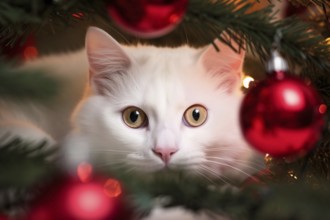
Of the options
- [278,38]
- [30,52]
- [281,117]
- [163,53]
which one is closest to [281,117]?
[281,117]

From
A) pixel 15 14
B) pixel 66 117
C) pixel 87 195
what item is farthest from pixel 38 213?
pixel 66 117

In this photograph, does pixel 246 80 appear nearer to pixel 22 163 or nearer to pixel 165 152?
pixel 165 152

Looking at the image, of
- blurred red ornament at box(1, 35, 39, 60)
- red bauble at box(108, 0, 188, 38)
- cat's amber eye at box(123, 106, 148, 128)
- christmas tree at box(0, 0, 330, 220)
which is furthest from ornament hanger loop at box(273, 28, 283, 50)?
blurred red ornament at box(1, 35, 39, 60)

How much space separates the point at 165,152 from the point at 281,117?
0.69ft

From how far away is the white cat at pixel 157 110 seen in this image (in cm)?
56

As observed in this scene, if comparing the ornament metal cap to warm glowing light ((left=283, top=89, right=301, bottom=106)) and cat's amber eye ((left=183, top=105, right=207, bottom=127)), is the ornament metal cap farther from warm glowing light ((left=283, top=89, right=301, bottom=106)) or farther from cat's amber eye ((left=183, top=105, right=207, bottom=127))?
cat's amber eye ((left=183, top=105, right=207, bottom=127))

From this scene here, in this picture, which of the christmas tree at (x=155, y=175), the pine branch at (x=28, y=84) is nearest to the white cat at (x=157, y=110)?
the christmas tree at (x=155, y=175)

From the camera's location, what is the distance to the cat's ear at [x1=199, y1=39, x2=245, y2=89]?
0.62m

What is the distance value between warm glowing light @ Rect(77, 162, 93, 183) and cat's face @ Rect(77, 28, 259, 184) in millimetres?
216

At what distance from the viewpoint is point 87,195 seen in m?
0.26

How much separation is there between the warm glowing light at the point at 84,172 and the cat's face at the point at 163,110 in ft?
0.71

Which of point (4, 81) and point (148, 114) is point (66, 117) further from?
point (4, 81)

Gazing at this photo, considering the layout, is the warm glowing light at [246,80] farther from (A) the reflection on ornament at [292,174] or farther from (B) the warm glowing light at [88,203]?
(B) the warm glowing light at [88,203]

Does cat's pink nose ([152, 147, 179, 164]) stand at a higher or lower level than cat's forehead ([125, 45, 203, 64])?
lower
